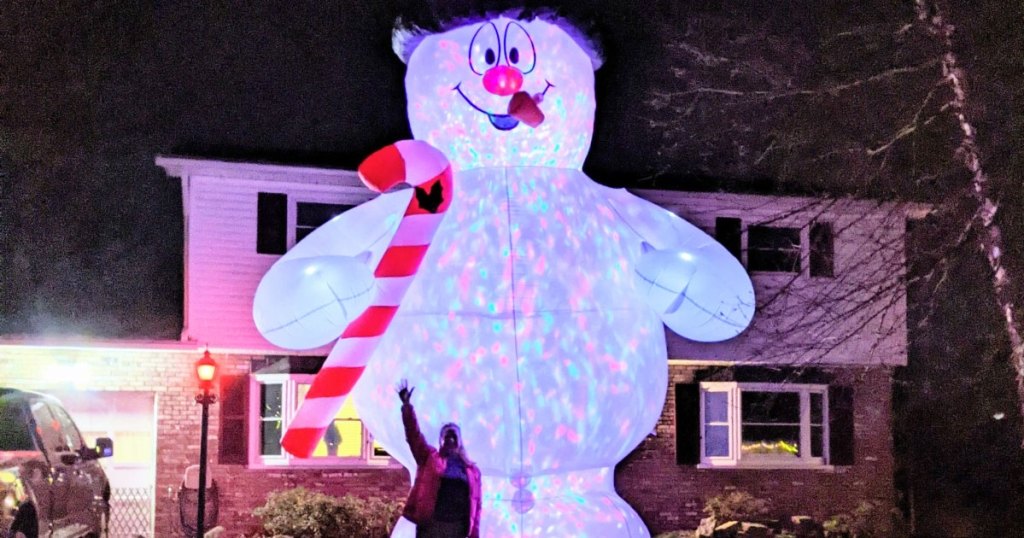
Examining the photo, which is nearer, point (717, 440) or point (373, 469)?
point (373, 469)

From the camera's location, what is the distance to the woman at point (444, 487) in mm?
5422

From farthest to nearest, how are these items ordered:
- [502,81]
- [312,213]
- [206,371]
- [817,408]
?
1. [817,408]
2. [312,213]
3. [206,371]
4. [502,81]

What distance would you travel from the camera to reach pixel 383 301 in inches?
221

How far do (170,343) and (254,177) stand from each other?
2006 mm

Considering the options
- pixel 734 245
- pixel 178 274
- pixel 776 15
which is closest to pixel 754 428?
pixel 734 245

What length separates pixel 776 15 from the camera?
8.95 meters

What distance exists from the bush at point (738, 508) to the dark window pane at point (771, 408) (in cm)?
104

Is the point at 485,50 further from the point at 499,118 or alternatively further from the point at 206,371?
the point at 206,371

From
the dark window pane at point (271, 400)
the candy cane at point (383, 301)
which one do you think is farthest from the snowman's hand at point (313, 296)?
the dark window pane at point (271, 400)

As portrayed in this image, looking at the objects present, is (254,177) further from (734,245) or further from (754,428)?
(754,428)

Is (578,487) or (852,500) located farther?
(852,500)

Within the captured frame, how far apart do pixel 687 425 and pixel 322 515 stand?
442cm

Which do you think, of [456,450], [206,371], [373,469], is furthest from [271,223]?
[456,450]

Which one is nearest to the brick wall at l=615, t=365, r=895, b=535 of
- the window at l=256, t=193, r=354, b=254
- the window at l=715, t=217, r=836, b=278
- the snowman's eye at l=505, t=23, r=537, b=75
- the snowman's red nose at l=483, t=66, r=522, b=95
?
the window at l=715, t=217, r=836, b=278
